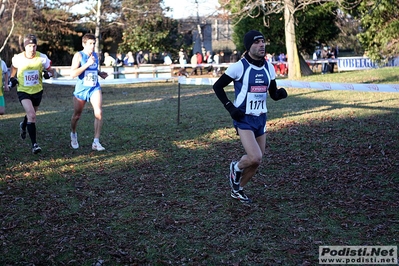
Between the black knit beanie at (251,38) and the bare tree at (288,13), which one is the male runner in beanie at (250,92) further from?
the bare tree at (288,13)

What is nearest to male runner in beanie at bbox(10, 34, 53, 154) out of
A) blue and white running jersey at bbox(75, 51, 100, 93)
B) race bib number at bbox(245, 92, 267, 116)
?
blue and white running jersey at bbox(75, 51, 100, 93)

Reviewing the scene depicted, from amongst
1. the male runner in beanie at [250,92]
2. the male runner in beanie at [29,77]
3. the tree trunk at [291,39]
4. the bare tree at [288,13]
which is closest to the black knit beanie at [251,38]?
the male runner in beanie at [250,92]

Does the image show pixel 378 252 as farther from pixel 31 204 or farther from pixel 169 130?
pixel 169 130

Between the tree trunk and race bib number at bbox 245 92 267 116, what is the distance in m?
22.8

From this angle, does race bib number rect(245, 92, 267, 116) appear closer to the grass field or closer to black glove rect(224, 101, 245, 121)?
black glove rect(224, 101, 245, 121)

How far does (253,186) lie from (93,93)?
3.94m

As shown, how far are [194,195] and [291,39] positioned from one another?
23284mm

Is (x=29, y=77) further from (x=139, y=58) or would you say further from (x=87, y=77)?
(x=139, y=58)

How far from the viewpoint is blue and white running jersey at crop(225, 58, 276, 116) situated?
20.7ft

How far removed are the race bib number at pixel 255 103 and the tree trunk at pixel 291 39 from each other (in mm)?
22829

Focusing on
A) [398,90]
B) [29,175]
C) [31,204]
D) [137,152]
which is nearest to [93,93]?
[137,152]

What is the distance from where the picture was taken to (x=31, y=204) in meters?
6.85

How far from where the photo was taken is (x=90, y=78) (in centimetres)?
985

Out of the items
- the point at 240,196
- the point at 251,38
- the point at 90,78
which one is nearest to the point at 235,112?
the point at 251,38
